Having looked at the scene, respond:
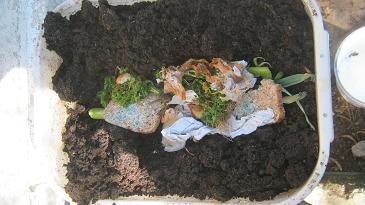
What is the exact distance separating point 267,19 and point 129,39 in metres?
0.52

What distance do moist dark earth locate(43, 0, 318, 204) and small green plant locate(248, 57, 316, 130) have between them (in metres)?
0.02

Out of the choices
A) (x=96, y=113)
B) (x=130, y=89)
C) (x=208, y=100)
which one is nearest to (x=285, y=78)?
(x=208, y=100)

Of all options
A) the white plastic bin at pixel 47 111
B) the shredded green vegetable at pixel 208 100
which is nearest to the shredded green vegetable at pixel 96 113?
the white plastic bin at pixel 47 111

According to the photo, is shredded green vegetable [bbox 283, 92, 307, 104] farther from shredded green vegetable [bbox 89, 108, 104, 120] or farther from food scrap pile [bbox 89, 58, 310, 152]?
shredded green vegetable [bbox 89, 108, 104, 120]

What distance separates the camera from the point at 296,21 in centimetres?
171

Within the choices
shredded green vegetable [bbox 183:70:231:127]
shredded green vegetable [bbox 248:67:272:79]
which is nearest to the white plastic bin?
shredded green vegetable [bbox 183:70:231:127]

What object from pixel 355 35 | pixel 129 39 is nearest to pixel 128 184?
pixel 129 39

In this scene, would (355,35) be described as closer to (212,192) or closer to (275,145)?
(275,145)

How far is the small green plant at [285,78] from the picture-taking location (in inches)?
68.4

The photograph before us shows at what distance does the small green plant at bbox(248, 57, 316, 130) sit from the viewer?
1.74m

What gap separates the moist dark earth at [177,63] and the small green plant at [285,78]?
0.02 metres

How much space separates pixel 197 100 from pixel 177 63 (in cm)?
17

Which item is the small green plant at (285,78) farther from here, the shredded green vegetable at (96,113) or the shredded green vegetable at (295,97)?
the shredded green vegetable at (96,113)

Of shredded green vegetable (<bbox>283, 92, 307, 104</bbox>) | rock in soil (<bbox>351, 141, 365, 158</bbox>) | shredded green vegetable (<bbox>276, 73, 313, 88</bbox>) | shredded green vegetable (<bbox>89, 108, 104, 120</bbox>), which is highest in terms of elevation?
shredded green vegetable (<bbox>276, 73, 313, 88</bbox>)
